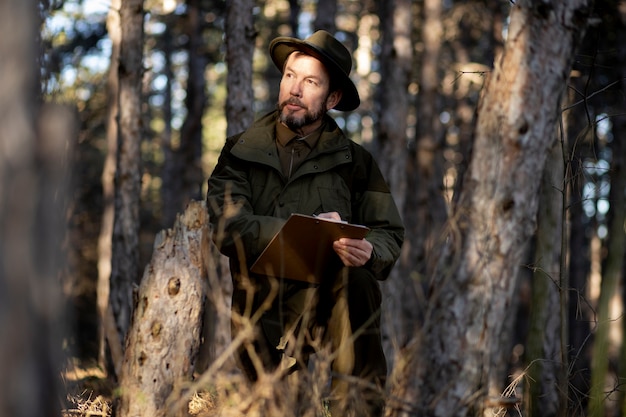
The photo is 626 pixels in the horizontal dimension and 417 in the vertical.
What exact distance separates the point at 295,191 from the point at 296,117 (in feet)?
1.37

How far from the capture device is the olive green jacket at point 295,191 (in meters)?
4.23

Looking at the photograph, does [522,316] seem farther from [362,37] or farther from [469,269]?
[469,269]

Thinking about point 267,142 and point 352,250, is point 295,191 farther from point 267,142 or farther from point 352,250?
point 352,250

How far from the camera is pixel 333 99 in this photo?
478 centimetres

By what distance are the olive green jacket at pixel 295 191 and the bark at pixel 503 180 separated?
37 cm

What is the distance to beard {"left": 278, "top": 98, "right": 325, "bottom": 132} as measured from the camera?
14.8 feet

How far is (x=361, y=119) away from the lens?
2748 cm

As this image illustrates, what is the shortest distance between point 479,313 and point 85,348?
14210 mm

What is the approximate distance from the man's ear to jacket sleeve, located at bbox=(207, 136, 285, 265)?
2.06ft

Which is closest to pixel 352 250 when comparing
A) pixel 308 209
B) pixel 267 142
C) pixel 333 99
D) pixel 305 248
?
pixel 305 248

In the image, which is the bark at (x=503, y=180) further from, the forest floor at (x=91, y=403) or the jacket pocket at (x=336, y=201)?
the forest floor at (x=91, y=403)

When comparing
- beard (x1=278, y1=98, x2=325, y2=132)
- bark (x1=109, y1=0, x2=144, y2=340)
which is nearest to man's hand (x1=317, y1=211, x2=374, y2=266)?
beard (x1=278, y1=98, x2=325, y2=132)

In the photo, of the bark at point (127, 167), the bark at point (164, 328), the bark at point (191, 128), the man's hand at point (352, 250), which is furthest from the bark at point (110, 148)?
the man's hand at point (352, 250)

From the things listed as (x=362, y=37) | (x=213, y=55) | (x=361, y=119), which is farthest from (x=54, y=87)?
(x=361, y=119)
